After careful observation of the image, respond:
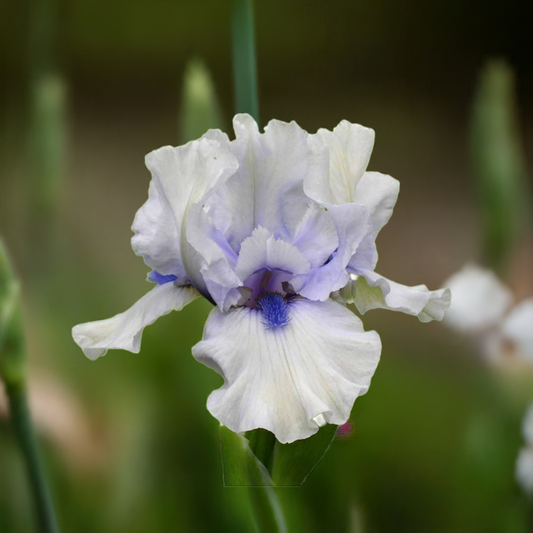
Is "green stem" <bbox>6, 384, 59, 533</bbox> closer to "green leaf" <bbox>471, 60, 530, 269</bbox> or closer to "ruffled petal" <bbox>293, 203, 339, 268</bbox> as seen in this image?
"ruffled petal" <bbox>293, 203, 339, 268</bbox>

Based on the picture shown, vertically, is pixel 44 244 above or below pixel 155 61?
below

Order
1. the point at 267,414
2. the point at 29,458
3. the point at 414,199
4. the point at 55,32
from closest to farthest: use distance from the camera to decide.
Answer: the point at 267,414, the point at 29,458, the point at 55,32, the point at 414,199

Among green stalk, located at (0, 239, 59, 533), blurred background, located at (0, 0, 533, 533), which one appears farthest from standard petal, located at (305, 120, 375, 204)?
blurred background, located at (0, 0, 533, 533)

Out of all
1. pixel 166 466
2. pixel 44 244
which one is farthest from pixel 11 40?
pixel 166 466

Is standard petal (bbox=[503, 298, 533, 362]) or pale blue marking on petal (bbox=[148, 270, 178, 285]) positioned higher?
pale blue marking on petal (bbox=[148, 270, 178, 285])

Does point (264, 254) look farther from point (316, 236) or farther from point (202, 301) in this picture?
point (202, 301)

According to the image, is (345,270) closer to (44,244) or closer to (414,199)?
(44,244)

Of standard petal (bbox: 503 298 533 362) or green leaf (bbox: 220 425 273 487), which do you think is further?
standard petal (bbox: 503 298 533 362)
